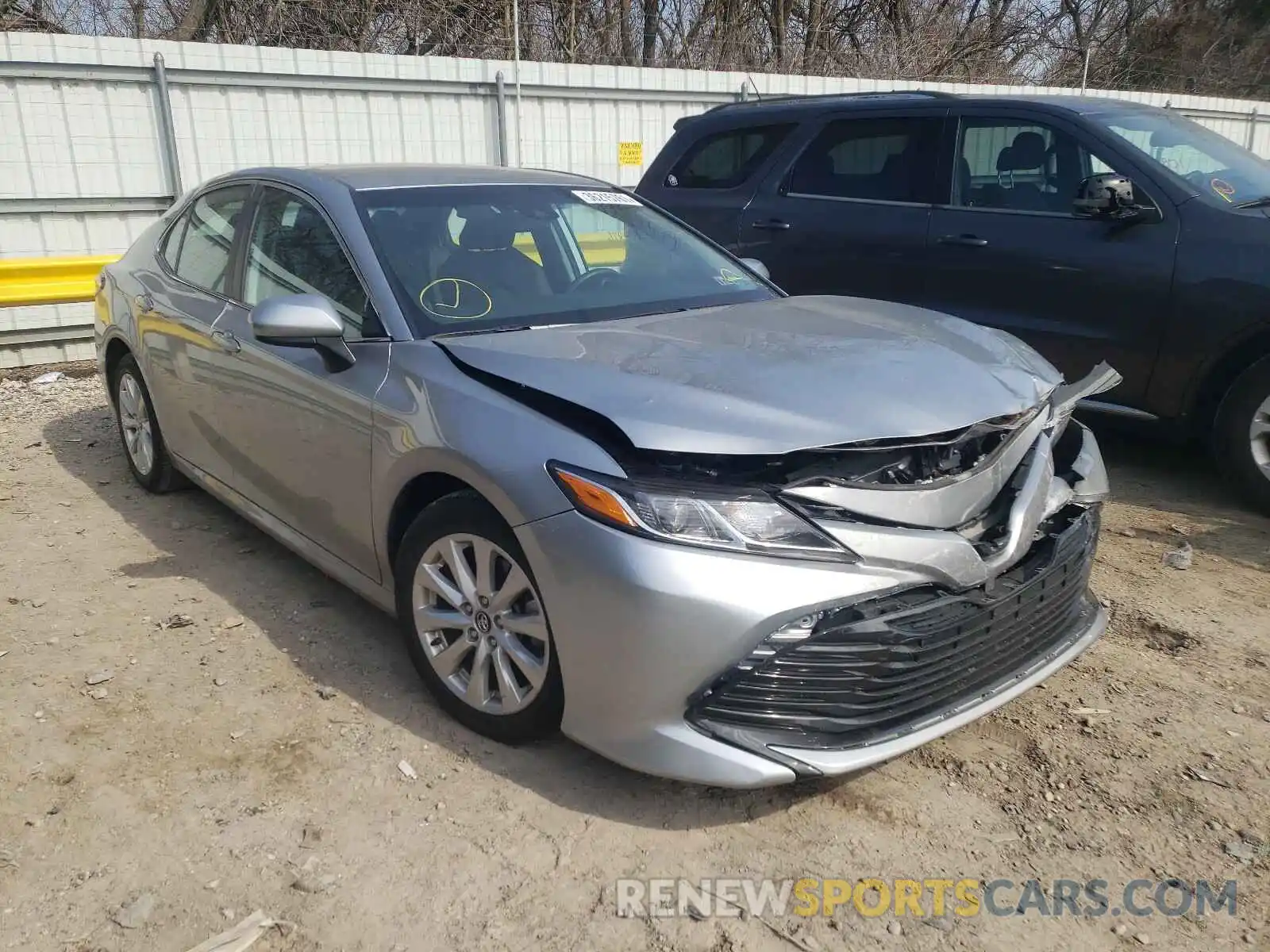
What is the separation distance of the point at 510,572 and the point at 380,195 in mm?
1572

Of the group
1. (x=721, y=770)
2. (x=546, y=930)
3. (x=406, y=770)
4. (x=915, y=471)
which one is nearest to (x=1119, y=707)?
(x=915, y=471)

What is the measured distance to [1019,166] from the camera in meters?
5.28

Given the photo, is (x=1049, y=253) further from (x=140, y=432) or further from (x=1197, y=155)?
(x=140, y=432)

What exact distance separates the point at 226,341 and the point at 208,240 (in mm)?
756

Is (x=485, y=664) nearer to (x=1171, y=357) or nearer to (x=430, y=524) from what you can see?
(x=430, y=524)

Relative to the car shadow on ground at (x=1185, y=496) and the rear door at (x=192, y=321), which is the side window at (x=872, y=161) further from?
the rear door at (x=192, y=321)

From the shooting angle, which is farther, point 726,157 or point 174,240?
point 726,157

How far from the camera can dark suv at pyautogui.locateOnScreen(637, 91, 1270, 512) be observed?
14.9 ft

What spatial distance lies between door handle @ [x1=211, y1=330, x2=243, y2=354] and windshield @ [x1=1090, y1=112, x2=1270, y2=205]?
412 cm

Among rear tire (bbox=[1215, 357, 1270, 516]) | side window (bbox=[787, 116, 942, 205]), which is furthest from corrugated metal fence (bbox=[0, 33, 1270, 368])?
rear tire (bbox=[1215, 357, 1270, 516])

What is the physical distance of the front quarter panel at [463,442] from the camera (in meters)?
2.53

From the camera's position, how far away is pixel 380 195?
3.54 meters

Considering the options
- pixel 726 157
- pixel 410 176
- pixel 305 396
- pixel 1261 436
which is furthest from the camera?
pixel 726 157

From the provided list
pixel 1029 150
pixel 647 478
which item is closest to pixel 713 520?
pixel 647 478
